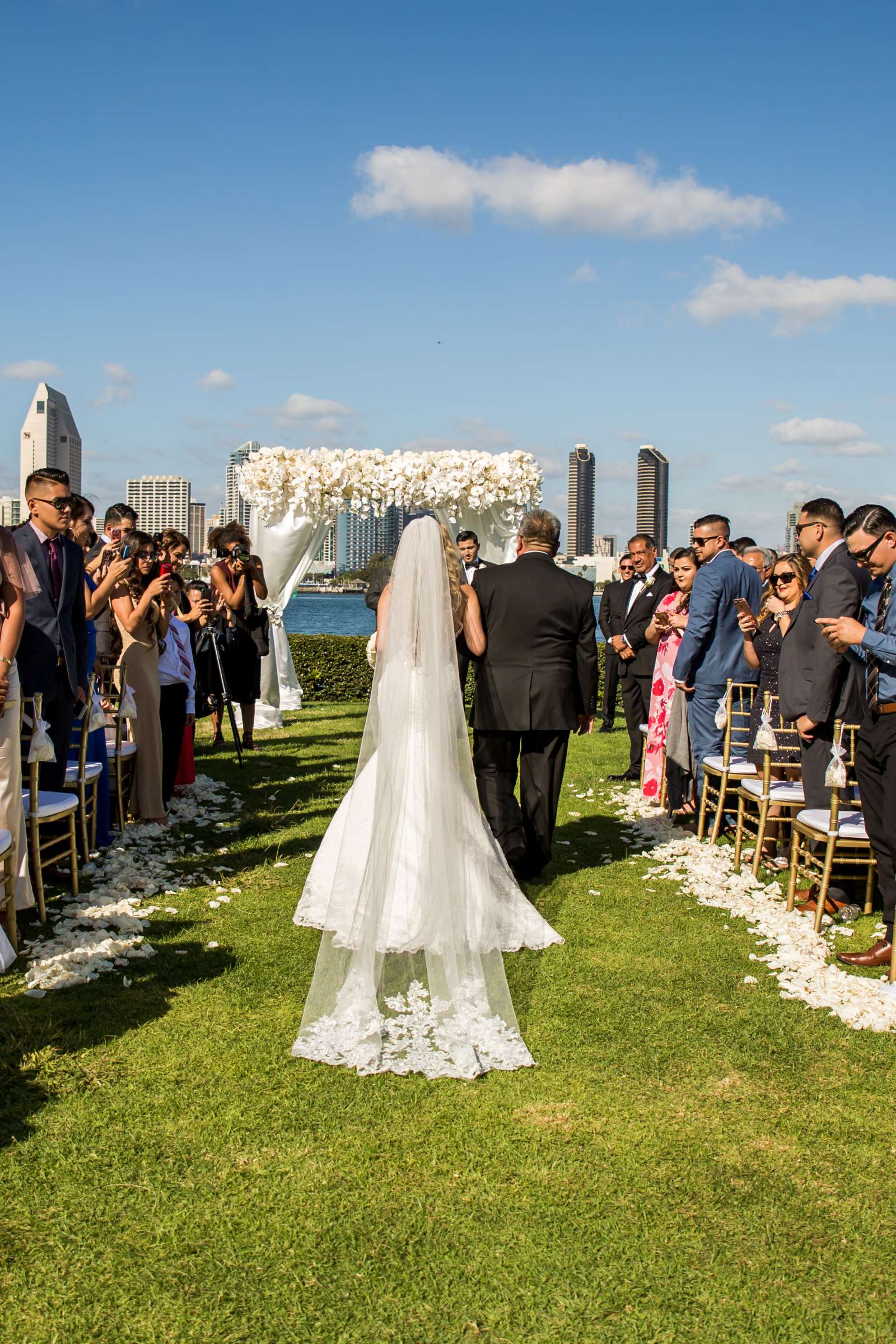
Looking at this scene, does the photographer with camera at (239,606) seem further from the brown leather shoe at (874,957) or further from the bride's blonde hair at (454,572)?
the brown leather shoe at (874,957)

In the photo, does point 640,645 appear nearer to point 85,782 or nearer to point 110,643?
point 110,643

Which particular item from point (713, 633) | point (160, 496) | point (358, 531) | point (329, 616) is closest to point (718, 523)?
point (713, 633)

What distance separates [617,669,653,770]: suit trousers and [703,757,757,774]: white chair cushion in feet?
8.84

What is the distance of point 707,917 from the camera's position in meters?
6.14

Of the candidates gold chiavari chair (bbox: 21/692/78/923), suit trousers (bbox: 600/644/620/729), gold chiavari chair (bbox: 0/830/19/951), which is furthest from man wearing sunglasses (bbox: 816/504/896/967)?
suit trousers (bbox: 600/644/620/729)

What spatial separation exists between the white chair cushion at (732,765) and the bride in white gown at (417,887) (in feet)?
9.10

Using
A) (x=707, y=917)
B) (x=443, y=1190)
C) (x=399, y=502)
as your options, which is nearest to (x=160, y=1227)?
(x=443, y=1190)

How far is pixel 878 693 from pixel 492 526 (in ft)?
35.5

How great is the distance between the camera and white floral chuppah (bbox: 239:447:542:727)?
566 inches

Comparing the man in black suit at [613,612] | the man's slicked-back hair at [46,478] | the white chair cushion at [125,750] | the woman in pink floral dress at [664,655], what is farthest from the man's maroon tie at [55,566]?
the man in black suit at [613,612]

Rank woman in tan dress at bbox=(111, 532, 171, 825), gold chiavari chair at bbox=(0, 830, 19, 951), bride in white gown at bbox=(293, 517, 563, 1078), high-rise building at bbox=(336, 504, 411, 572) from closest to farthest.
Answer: bride in white gown at bbox=(293, 517, 563, 1078)
gold chiavari chair at bbox=(0, 830, 19, 951)
woman in tan dress at bbox=(111, 532, 171, 825)
high-rise building at bbox=(336, 504, 411, 572)

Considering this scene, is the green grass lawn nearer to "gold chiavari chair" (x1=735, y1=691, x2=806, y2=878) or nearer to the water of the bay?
"gold chiavari chair" (x1=735, y1=691, x2=806, y2=878)

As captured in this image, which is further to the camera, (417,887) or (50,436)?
(50,436)

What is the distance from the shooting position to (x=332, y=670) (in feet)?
59.3
